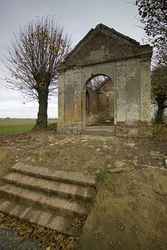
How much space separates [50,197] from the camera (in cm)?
358

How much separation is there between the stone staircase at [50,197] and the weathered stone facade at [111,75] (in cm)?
560

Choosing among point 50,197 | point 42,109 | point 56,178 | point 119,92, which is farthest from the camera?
point 42,109

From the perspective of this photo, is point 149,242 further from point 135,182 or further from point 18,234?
point 18,234

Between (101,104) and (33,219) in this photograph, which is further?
(101,104)

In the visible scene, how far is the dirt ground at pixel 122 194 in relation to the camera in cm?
250

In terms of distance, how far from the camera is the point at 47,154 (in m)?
5.74

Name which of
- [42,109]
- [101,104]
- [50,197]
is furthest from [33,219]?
[101,104]

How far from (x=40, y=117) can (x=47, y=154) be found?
7.69 meters

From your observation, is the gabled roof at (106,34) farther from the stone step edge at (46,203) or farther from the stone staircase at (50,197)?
the stone step edge at (46,203)

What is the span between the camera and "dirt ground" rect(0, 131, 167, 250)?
8.21ft

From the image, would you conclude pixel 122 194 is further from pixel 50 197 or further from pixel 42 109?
pixel 42 109

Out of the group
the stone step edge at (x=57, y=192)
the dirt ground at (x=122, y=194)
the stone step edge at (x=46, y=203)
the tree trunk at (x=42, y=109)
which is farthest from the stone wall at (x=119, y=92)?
the stone step edge at (x=46, y=203)

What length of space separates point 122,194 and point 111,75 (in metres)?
7.28

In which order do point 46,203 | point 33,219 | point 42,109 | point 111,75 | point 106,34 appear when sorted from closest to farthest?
point 33,219
point 46,203
point 111,75
point 106,34
point 42,109
